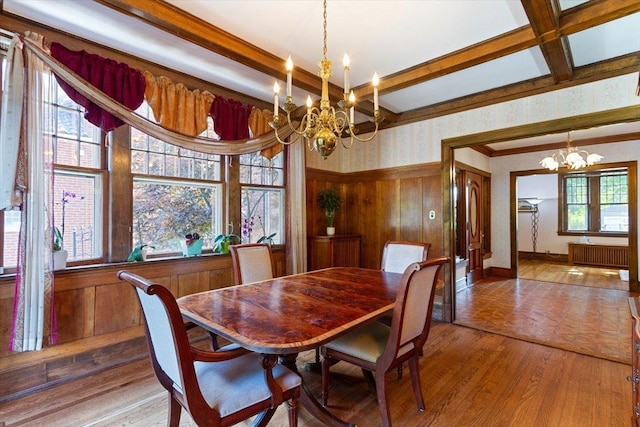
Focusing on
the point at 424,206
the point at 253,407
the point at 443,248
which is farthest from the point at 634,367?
the point at 424,206

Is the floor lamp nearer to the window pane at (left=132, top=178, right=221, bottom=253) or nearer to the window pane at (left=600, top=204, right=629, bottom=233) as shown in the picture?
the window pane at (left=600, top=204, right=629, bottom=233)

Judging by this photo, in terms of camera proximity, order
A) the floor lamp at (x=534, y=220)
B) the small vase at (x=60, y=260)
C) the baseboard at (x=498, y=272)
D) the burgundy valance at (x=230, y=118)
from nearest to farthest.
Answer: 1. the small vase at (x=60, y=260)
2. the burgundy valance at (x=230, y=118)
3. the baseboard at (x=498, y=272)
4. the floor lamp at (x=534, y=220)

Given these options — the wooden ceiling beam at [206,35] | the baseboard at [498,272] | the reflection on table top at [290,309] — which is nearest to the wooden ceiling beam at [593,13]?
the wooden ceiling beam at [206,35]

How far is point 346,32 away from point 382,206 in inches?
103

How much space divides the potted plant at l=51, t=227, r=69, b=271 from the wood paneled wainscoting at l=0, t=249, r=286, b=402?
5 cm

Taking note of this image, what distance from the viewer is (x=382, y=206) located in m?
4.50

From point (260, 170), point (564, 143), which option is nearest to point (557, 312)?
point (564, 143)

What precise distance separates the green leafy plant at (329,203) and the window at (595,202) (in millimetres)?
6607

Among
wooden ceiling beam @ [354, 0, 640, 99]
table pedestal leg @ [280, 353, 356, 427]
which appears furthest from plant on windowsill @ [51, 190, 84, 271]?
wooden ceiling beam @ [354, 0, 640, 99]

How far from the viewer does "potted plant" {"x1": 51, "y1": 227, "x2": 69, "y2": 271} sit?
7.44ft

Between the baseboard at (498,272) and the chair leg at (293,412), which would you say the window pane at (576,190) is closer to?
the baseboard at (498,272)

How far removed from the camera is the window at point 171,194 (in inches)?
111

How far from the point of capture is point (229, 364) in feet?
5.23

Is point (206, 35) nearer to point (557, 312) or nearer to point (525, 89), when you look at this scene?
point (525, 89)
